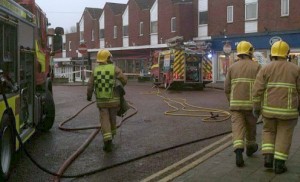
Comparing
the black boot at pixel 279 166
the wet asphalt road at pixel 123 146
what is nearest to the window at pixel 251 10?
the wet asphalt road at pixel 123 146

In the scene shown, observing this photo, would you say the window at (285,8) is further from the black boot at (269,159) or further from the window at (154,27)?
the black boot at (269,159)

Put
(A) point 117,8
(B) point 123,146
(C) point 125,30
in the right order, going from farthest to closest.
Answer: (A) point 117,8
(C) point 125,30
(B) point 123,146

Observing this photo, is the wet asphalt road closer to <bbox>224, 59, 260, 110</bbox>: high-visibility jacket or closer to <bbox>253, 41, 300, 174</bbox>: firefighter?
<bbox>224, 59, 260, 110</bbox>: high-visibility jacket

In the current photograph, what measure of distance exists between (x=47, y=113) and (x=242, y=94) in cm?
459

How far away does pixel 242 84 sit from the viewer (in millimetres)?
6477

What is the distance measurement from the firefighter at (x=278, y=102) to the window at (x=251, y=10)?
1051 inches

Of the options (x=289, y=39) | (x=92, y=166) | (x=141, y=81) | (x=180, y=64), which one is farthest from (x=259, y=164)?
(x=141, y=81)

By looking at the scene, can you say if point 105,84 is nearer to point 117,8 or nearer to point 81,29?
point 117,8

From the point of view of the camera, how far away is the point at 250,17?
32031mm

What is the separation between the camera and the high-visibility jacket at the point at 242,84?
6426 mm

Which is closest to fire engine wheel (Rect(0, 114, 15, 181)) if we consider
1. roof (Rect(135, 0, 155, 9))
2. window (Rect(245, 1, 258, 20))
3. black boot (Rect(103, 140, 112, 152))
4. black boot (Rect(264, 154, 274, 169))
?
black boot (Rect(103, 140, 112, 152))

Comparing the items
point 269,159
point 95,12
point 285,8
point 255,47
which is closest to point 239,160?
point 269,159

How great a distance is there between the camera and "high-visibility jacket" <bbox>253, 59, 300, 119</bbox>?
578 centimetres

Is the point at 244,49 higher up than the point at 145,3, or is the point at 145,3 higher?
the point at 145,3
